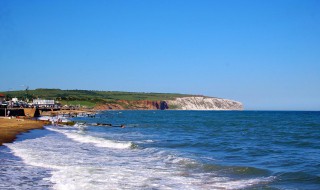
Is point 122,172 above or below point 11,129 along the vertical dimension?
above

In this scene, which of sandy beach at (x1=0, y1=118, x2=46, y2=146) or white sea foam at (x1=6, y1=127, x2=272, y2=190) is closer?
white sea foam at (x1=6, y1=127, x2=272, y2=190)

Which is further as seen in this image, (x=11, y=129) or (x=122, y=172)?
(x=11, y=129)

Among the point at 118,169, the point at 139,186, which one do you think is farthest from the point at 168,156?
the point at 139,186

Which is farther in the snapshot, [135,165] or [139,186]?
[135,165]

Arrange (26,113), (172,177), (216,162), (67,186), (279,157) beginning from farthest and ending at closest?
1. (26,113)
2. (279,157)
3. (216,162)
4. (172,177)
5. (67,186)

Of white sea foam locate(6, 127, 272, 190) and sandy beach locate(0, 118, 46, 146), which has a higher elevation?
white sea foam locate(6, 127, 272, 190)

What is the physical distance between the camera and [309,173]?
1952 centimetres

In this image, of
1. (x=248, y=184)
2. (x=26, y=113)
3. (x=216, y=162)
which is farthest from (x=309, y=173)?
(x=26, y=113)

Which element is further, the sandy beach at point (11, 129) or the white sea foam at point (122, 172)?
the sandy beach at point (11, 129)

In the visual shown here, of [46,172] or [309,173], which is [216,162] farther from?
[46,172]

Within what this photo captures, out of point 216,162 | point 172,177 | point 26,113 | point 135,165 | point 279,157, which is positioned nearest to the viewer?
point 172,177

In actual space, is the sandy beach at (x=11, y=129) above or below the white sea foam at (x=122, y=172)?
below

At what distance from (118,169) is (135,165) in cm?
205

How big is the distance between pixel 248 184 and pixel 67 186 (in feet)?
26.0
